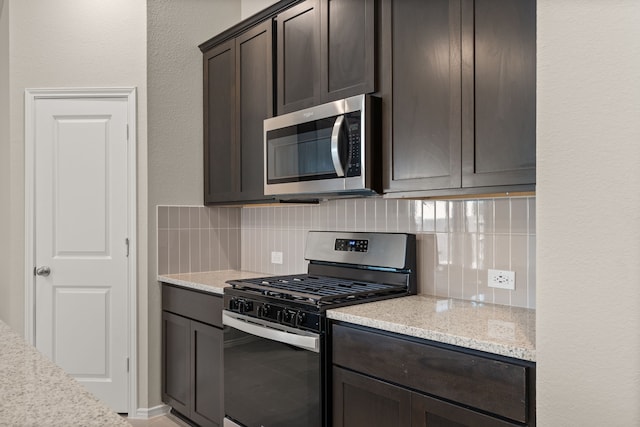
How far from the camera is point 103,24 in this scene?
3277 millimetres

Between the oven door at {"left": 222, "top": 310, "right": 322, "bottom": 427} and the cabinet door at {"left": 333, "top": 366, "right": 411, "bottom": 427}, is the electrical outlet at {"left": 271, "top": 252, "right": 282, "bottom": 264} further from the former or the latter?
the cabinet door at {"left": 333, "top": 366, "right": 411, "bottom": 427}

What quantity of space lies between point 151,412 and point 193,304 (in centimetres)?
85

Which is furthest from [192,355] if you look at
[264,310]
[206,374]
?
[264,310]

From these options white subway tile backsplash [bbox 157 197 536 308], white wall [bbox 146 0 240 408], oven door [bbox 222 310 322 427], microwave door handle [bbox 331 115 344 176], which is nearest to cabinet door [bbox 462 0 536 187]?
white subway tile backsplash [bbox 157 197 536 308]

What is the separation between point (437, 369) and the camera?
165cm

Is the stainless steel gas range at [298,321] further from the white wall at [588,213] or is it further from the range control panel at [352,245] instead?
the white wall at [588,213]

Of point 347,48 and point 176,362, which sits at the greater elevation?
point 347,48

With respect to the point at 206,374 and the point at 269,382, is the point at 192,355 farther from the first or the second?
the point at 269,382

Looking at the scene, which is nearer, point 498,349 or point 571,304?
point 571,304

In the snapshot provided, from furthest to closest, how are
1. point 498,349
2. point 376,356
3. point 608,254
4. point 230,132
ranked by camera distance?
point 230,132 < point 376,356 < point 498,349 < point 608,254

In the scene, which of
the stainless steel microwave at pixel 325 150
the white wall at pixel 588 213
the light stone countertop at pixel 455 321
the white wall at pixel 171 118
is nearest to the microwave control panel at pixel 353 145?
the stainless steel microwave at pixel 325 150

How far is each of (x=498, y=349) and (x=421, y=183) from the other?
78 centimetres

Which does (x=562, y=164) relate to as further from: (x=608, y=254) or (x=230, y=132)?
(x=230, y=132)

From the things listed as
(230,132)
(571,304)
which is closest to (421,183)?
(571,304)
